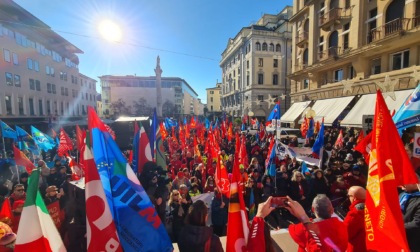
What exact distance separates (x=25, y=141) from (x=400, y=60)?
2088cm

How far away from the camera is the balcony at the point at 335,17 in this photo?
17.5 meters

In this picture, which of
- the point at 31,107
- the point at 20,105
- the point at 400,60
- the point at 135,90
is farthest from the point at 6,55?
the point at 135,90

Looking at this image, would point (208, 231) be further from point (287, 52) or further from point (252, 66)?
point (287, 52)

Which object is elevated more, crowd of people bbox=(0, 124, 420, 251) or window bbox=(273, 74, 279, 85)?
window bbox=(273, 74, 279, 85)

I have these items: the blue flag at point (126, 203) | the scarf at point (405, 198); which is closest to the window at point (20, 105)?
the blue flag at point (126, 203)

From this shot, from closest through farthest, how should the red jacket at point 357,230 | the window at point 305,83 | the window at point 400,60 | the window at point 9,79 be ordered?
1. the red jacket at point 357,230
2. the window at point 400,60
3. the window at point 305,83
4. the window at point 9,79

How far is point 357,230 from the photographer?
2381 mm

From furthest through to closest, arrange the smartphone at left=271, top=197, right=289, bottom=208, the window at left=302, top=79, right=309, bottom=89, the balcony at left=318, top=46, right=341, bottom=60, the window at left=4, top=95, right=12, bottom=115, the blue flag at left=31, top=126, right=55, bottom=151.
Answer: the window at left=4, top=95, right=12, bottom=115, the window at left=302, top=79, right=309, bottom=89, the balcony at left=318, top=46, right=341, bottom=60, the blue flag at left=31, top=126, right=55, bottom=151, the smartphone at left=271, top=197, right=289, bottom=208

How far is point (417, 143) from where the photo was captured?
4.75 meters

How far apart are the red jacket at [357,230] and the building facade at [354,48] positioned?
10381 millimetres

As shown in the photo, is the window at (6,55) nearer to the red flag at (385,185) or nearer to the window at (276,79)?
the red flag at (385,185)

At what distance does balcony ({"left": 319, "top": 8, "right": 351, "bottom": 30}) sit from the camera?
1748 centimetres

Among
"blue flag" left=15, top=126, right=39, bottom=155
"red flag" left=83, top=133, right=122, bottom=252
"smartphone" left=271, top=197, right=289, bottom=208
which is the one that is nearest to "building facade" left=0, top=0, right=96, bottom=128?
"blue flag" left=15, top=126, right=39, bottom=155

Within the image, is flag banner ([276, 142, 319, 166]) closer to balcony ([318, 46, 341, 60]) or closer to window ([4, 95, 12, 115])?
balcony ([318, 46, 341, 60])
